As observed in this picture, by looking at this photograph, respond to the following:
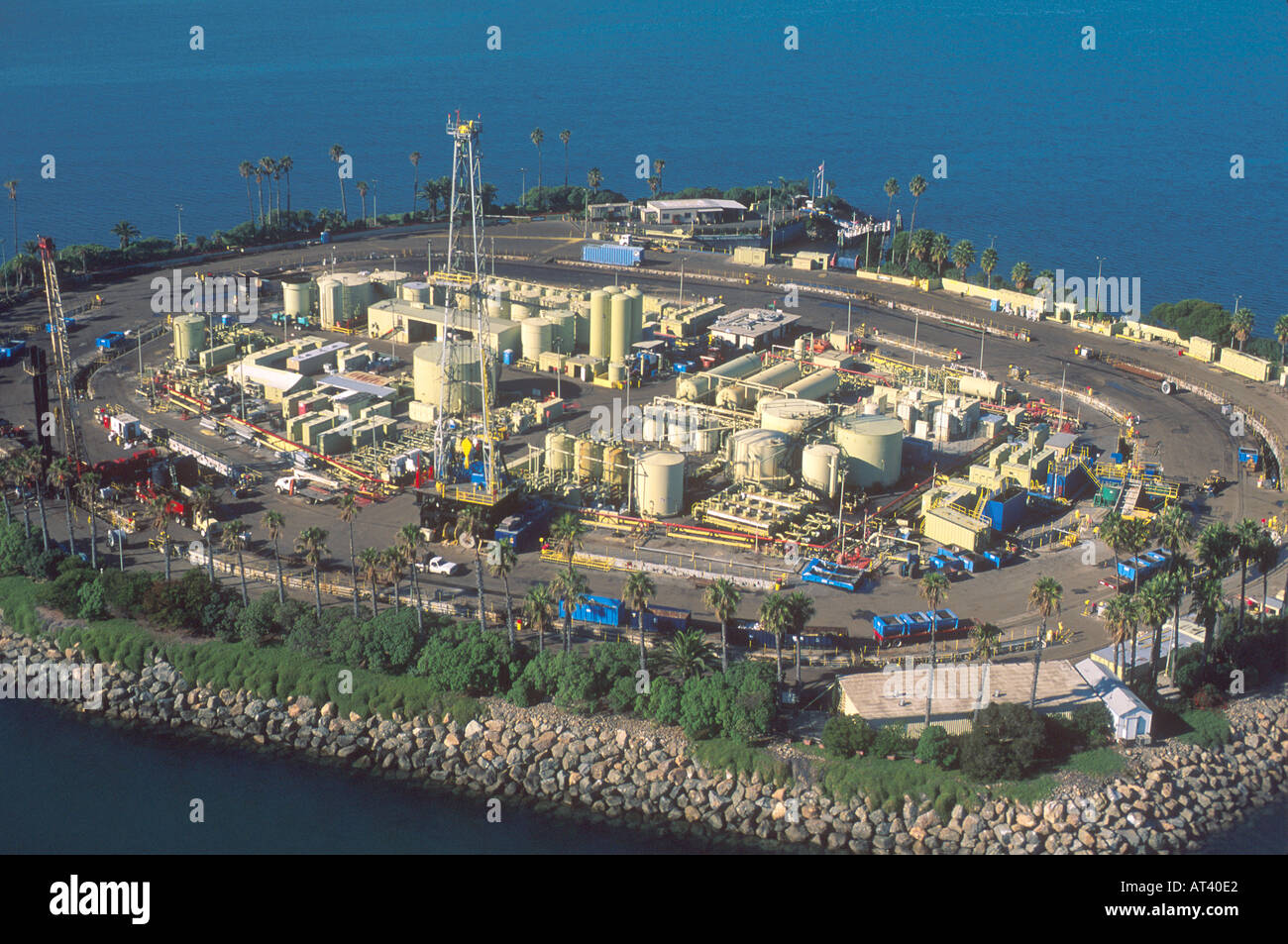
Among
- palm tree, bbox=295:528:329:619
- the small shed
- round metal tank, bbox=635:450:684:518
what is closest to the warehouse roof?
round metal tank, bbox=635:450:684:518

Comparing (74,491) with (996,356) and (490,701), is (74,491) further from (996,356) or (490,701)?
(996,356)

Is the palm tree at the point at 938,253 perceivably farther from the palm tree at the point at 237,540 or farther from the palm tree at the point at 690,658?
the palm tree at the point at 237,540

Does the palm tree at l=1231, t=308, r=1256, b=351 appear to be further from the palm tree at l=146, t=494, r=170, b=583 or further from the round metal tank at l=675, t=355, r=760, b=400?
the palm tree at l=146, t=494, r=170, b=583

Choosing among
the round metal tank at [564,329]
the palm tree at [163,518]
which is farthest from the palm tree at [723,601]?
the round metal tank at [564,329]

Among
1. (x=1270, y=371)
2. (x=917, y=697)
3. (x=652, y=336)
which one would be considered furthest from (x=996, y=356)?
(x=917, y=697)

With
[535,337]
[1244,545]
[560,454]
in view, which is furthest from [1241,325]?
[560,454]

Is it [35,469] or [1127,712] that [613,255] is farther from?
[1127,712]

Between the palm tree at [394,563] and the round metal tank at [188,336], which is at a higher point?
the round metal tank at [188,336]
